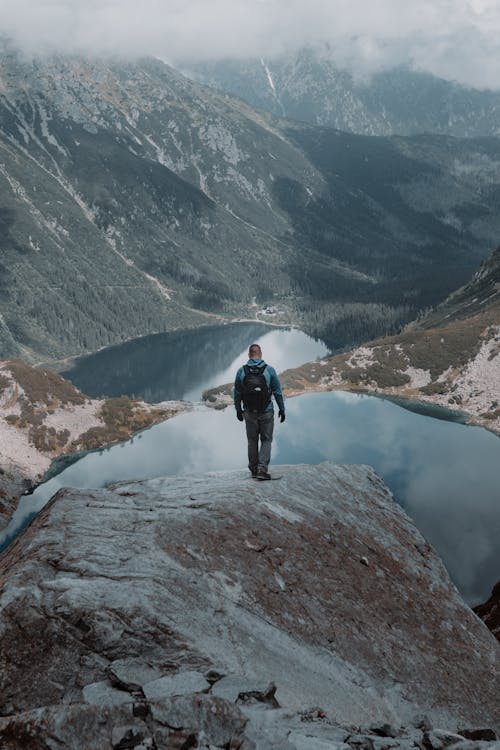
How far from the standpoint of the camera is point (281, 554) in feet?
54.3

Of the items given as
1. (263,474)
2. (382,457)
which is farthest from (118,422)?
(263,474)

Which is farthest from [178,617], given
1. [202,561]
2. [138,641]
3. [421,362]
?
[421,362]

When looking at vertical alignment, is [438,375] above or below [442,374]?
below

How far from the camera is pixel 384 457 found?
128375 millimetres

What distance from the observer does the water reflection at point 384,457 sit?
278 ft

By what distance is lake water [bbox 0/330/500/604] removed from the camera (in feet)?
279

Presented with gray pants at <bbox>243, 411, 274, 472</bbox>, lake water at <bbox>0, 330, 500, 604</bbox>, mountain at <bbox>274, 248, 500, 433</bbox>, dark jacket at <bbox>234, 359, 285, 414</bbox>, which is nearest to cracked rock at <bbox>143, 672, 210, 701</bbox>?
gray pants at <bbox>243, 411, 274, 472</bbox>

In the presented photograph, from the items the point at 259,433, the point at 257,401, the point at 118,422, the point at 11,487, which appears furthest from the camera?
the point at 118,422

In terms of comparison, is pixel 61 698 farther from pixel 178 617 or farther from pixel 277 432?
pixel 277 432

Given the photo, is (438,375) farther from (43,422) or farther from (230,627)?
(230,627)

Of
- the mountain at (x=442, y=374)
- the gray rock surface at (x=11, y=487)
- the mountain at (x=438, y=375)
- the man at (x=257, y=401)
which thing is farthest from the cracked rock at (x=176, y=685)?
the mountain at (x=438, y=375)

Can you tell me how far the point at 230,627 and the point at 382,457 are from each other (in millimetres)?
120495

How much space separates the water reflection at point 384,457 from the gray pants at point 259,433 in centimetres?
5926

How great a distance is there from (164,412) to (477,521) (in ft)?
333
